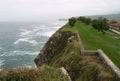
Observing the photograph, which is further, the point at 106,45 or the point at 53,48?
the point at 53,48

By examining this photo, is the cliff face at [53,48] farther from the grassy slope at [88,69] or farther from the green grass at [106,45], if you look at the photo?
the grassy slope at [88,69]

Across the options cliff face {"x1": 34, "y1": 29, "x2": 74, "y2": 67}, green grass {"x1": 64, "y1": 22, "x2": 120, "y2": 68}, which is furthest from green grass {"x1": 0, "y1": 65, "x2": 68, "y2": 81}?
cliff face {"x1": 34, "y1": 29, "x2": 74, "y2": 67}

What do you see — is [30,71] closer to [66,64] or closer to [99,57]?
[99,57]

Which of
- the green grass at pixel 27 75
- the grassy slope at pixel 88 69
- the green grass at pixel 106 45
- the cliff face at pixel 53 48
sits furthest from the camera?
the cliff face at pixel 53 48

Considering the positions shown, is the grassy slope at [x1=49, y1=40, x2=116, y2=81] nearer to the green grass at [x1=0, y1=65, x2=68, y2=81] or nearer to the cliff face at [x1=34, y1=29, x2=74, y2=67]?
the green grass at [x1=0, y1=65, x2=68, y2=81]

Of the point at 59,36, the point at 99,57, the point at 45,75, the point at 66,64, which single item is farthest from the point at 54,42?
the point at 45,75

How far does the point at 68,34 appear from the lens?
194ft

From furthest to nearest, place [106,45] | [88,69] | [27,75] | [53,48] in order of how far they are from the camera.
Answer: [53,48], [106,45], [88,69], [27,75]

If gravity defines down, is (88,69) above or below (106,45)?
above

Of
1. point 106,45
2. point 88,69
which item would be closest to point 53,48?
point 106,45

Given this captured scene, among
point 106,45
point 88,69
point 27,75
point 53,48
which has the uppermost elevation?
point 27,75

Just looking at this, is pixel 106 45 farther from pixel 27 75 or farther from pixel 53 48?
pixel 27 75

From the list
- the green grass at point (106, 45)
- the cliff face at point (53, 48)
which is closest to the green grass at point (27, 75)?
the green grass at point (106, 45)

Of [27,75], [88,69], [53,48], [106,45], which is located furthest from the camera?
[53,48]
